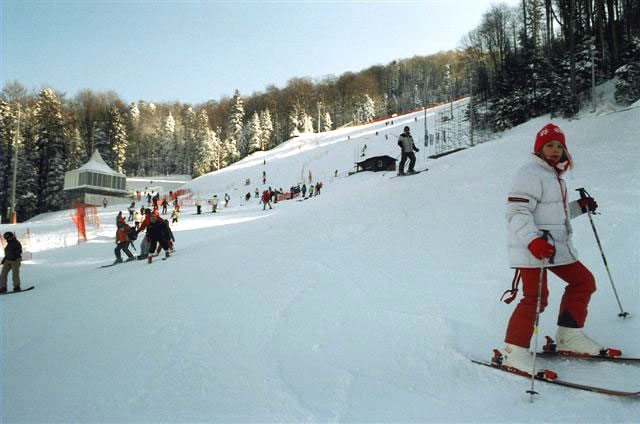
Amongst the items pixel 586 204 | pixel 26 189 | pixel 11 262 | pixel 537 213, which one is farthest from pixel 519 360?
pixel 26 189

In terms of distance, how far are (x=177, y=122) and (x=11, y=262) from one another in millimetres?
96836

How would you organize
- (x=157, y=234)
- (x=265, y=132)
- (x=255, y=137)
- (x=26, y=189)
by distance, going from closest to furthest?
(x=157, y=234), (x=26, y=189), (x=255, y=137), (x=265, y=132)

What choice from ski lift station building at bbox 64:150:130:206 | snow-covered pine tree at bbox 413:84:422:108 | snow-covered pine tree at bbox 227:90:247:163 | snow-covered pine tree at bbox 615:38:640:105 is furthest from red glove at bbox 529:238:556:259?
snow-covered pine tree at bbox 413:84:422:108

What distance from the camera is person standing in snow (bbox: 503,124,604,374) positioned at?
2.74 metres

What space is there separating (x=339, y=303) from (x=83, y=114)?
8053 centimetres

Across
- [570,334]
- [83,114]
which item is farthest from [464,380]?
[83,114]

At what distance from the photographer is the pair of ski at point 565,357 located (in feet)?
7.54

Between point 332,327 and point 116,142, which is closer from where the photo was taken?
point 332,327

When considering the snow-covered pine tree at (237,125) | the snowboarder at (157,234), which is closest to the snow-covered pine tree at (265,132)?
the snow-covered pine tree at (237,125)

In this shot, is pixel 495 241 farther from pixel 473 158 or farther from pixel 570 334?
pixel 473 158

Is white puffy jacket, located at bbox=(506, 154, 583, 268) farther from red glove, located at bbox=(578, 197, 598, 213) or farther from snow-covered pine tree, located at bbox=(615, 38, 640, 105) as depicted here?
snow-covered pine tree, located at bbox=(615, 38, 640, 105)

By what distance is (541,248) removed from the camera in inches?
100.0

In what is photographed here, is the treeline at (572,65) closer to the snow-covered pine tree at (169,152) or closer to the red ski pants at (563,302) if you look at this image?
the red ski pants at (563,302)

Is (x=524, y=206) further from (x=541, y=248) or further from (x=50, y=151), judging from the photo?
(x=50, y=151)
